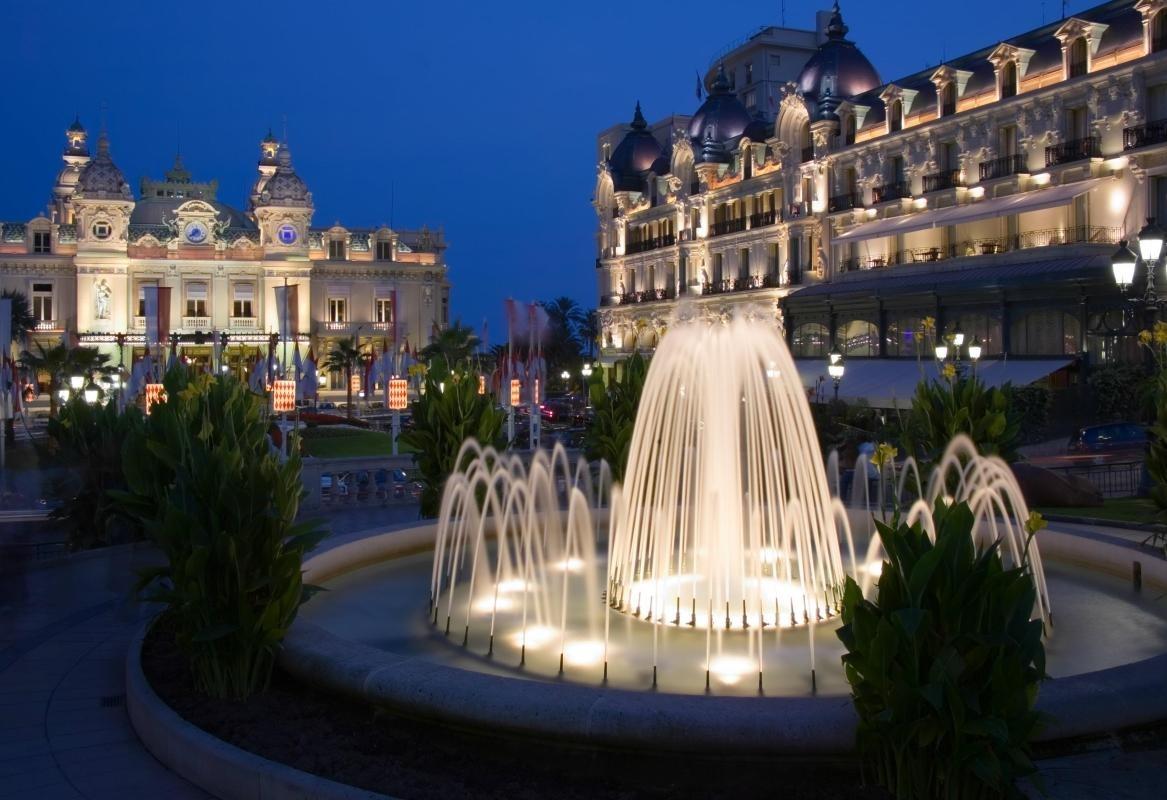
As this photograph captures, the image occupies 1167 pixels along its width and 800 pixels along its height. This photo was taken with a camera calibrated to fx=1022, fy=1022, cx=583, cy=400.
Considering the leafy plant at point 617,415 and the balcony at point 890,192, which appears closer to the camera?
the leafy plant at point 617,415

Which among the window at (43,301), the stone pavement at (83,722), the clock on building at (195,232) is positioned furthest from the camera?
the clock on building at (195,232)

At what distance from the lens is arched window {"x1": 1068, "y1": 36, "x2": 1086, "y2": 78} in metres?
33.8

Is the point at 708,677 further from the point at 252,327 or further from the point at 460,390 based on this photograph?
the point at 252,327

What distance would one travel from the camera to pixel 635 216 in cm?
6397

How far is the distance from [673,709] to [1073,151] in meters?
33.4

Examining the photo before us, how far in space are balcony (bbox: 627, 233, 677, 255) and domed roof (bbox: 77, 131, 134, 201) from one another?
128 ft

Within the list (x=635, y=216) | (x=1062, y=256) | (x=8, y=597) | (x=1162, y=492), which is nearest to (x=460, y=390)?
(x=8, y=597)

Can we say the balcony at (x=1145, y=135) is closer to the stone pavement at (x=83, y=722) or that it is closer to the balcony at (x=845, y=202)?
the balcony at (x=845, y=202)

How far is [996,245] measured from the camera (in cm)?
3678

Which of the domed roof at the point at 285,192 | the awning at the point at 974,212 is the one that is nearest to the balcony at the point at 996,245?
the awning at the point at 974,212

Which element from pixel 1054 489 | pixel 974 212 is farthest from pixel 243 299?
pixel 1054 489

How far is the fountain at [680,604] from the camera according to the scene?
20.7 ft

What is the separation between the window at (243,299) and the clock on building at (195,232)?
14.2 feet

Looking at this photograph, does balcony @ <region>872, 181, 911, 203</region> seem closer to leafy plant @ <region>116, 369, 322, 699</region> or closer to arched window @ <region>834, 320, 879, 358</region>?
arched window @ <region>834, 320, 879, 358</region>
